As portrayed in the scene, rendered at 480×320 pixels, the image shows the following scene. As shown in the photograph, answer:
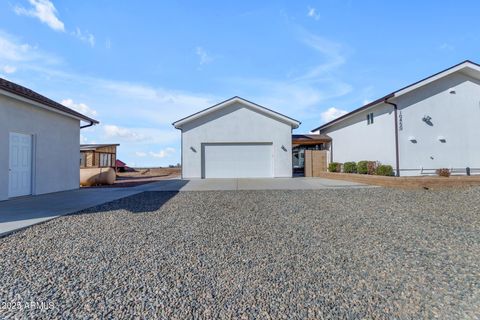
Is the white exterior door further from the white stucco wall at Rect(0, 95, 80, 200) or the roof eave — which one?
the roof eave

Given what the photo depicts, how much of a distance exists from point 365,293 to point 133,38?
11.4 metres

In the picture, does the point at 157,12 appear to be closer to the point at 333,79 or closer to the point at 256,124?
the point at 256,124

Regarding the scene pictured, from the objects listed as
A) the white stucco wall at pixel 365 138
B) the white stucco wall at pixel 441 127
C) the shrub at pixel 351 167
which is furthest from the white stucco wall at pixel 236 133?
the white stucco wall at pixel 441 127

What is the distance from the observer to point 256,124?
17.0m

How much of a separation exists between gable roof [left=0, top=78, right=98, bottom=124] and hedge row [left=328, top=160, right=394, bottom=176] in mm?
13451

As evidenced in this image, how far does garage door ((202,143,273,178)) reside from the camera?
55.3ft

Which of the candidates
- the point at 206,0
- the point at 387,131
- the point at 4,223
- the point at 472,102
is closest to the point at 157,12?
the point at 206,0

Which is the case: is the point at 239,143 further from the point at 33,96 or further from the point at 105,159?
the point at 105,159

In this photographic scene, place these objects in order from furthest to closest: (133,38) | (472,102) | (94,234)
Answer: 1. (472,102)
2. (133,38)
3. (94,234)

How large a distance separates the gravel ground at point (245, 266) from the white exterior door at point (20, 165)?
4729 mm

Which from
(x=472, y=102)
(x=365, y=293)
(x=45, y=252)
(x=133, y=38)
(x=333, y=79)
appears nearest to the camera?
(x=365, y=293)

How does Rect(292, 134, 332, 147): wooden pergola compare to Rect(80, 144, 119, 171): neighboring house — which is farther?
Rect(80, 144, 119, 171): neighboring house

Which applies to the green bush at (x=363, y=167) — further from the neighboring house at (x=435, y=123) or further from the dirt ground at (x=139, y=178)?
the dirt ground at (x=139, y=178)

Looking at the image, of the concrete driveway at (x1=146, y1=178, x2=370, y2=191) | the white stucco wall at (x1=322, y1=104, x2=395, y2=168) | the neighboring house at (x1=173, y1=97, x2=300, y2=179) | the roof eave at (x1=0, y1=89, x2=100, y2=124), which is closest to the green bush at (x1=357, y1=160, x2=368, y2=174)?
the white stucco wall at (x1=322, y1=104, x2=395, y2=168)
